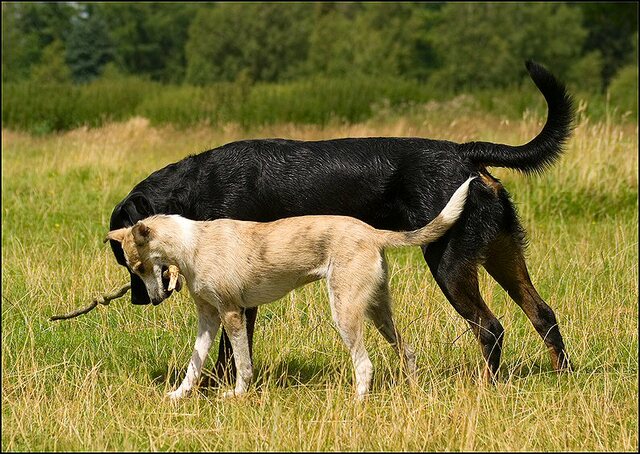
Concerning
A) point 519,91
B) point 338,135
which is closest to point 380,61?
point 519,91

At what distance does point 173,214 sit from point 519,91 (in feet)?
70.4

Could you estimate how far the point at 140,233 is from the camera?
491cm

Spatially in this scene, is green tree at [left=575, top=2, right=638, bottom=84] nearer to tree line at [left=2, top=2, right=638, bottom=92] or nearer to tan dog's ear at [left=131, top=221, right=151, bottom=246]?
tree line at [left=2, top=2, right=638, bottom=92]

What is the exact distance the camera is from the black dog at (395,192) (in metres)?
5.34

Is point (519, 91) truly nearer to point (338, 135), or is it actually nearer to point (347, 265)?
point (338, 135)

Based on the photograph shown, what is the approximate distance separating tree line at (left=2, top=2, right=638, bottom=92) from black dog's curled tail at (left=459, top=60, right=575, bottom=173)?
45054mm

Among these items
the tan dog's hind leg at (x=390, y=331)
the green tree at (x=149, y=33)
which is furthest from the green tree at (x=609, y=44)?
the tan dog's hind leg at (x=390, y=331)

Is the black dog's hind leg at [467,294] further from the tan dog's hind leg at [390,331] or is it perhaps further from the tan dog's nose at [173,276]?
the tan dog's nose at [173,276]

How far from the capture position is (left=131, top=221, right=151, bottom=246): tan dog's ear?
4.90 metres

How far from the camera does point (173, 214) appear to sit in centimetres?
539

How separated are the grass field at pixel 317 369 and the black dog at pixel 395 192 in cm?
34

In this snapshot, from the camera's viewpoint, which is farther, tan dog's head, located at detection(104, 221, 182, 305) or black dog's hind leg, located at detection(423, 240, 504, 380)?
black dog's hind leg, located at detection(423, 240, 504, 380)

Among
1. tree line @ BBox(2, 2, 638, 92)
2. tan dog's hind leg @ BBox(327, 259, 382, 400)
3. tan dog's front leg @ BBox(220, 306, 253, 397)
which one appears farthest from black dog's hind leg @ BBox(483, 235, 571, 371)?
tree line @ BBox(2, 2, 638, 92)

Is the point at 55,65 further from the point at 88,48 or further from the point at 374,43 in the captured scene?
the point at 374,43
